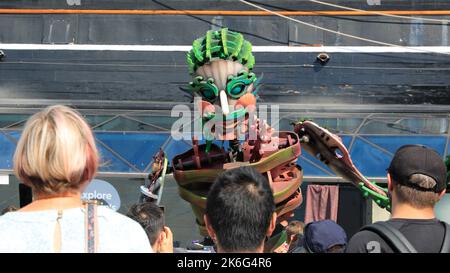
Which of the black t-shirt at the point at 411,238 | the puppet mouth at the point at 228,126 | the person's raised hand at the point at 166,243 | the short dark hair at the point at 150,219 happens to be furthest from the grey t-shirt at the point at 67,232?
the puppet mouth at the point at 228,126

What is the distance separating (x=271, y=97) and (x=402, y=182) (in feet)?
24.9

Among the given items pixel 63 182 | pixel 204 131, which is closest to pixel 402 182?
pixel 63 182

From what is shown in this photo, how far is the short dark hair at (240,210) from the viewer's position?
248cm

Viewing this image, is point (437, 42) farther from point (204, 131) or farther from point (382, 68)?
point (204, 131)

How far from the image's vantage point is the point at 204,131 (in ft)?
18.0

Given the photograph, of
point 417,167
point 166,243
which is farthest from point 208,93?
point 417,167

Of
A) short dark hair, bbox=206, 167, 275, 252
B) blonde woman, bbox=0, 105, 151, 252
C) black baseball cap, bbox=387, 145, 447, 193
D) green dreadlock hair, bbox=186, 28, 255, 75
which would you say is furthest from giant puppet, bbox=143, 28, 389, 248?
blonde woman, bbox=0, 105, 151, 252

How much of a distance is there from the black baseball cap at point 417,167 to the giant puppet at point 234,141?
93.7 inches

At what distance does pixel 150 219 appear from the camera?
391cm

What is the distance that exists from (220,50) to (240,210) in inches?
129

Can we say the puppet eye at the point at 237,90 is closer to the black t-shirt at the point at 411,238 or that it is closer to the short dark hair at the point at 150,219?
the short dark hair at the point at 150,219

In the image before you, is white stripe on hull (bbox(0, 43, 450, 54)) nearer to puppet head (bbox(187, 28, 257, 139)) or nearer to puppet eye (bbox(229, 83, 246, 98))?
puppet head (bbox(187, 28, 257, 139))

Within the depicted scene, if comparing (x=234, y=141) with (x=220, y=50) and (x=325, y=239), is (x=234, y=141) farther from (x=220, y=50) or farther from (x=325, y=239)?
(x=325, y=239)
